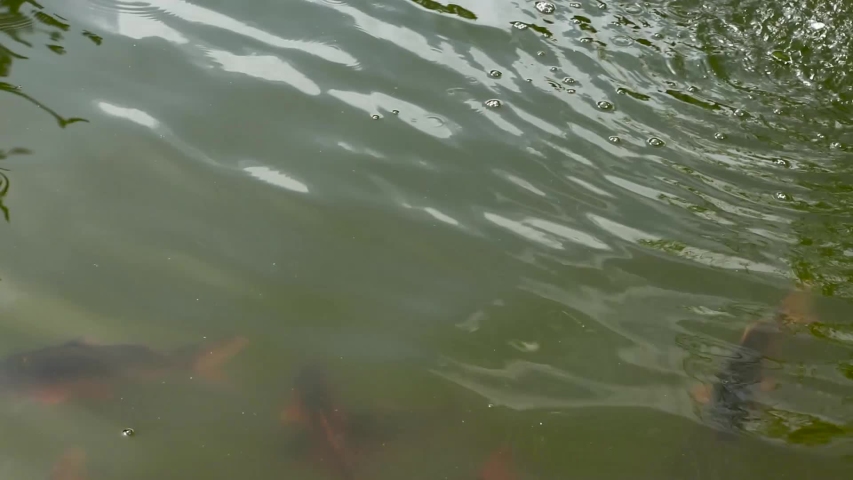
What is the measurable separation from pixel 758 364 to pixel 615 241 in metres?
0.74

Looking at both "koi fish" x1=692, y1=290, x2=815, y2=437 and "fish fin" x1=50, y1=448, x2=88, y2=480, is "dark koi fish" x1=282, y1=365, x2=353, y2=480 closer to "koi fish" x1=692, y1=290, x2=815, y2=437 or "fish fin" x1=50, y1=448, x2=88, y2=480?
"fish fin" x1=50, y1=448, x2=88, y2=480

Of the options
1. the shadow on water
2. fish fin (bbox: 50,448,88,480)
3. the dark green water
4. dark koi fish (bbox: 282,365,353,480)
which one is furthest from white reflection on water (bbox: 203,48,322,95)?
fish fin (bbox: 50,448,88,480)

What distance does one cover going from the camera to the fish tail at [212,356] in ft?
8.41

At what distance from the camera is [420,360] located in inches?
102

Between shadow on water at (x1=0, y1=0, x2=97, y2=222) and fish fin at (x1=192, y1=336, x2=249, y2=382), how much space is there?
162 cm

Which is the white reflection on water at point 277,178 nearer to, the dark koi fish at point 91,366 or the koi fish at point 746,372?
the dark koi fish at point 91,366

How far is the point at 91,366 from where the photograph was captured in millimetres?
2562

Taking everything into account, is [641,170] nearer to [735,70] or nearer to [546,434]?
[735,70]

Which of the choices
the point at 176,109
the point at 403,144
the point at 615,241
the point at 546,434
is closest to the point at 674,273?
the point at 615,241

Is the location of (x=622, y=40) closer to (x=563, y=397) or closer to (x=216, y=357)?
(x=563, y=397)

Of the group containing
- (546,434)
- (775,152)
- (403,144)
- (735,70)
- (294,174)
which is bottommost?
(546,434)

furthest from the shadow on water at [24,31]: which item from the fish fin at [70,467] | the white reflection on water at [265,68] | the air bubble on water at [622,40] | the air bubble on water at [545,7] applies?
the air bubble on water at [622,40]

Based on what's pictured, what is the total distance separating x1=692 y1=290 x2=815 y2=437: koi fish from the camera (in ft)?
8.04

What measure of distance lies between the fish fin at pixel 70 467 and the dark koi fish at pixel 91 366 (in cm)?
23
